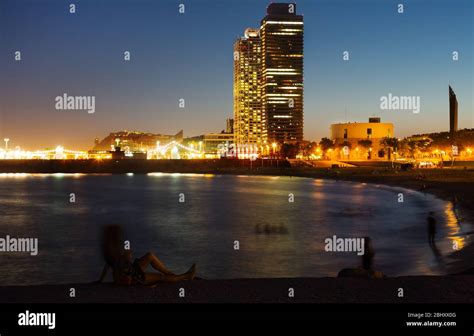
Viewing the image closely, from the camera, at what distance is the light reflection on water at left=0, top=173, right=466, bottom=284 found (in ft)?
66.0

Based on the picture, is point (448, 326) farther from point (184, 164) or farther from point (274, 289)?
point (184, 164)

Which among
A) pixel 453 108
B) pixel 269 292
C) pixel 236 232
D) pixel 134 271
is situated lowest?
pixel 236 232

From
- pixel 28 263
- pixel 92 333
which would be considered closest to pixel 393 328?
pixel 92 333

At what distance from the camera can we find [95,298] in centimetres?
959

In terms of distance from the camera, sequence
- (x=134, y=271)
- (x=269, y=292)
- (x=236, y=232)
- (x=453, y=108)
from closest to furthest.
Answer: (x=269, y=292), (x=134, y=271), (x=236, y=232), (x=453, y=108)

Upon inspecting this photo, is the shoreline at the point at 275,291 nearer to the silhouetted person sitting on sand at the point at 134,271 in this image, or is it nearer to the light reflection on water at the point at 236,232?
the silhouetted person sitting on sand at the point at 134,271

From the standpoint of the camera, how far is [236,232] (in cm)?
3344

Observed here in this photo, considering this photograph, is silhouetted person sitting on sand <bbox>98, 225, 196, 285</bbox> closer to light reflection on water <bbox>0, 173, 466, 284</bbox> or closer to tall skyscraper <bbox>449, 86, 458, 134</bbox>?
light reflection on water <bbox>0, 173, 466, 284</bbox>

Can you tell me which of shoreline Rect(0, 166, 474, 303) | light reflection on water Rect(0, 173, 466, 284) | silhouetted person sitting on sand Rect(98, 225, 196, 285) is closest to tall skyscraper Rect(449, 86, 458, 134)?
light reflection on water Rect(0, 173, 466, 284)

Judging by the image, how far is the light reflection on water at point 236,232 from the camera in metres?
20.1

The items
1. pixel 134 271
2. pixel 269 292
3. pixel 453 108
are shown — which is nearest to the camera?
pixel 269 292

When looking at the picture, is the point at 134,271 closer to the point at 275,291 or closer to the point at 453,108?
the point at 275,291

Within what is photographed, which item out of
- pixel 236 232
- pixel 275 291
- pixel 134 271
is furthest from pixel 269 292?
pixel 236 232

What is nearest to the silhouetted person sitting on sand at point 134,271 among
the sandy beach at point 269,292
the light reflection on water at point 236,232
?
the sandy beach at point 269,292
